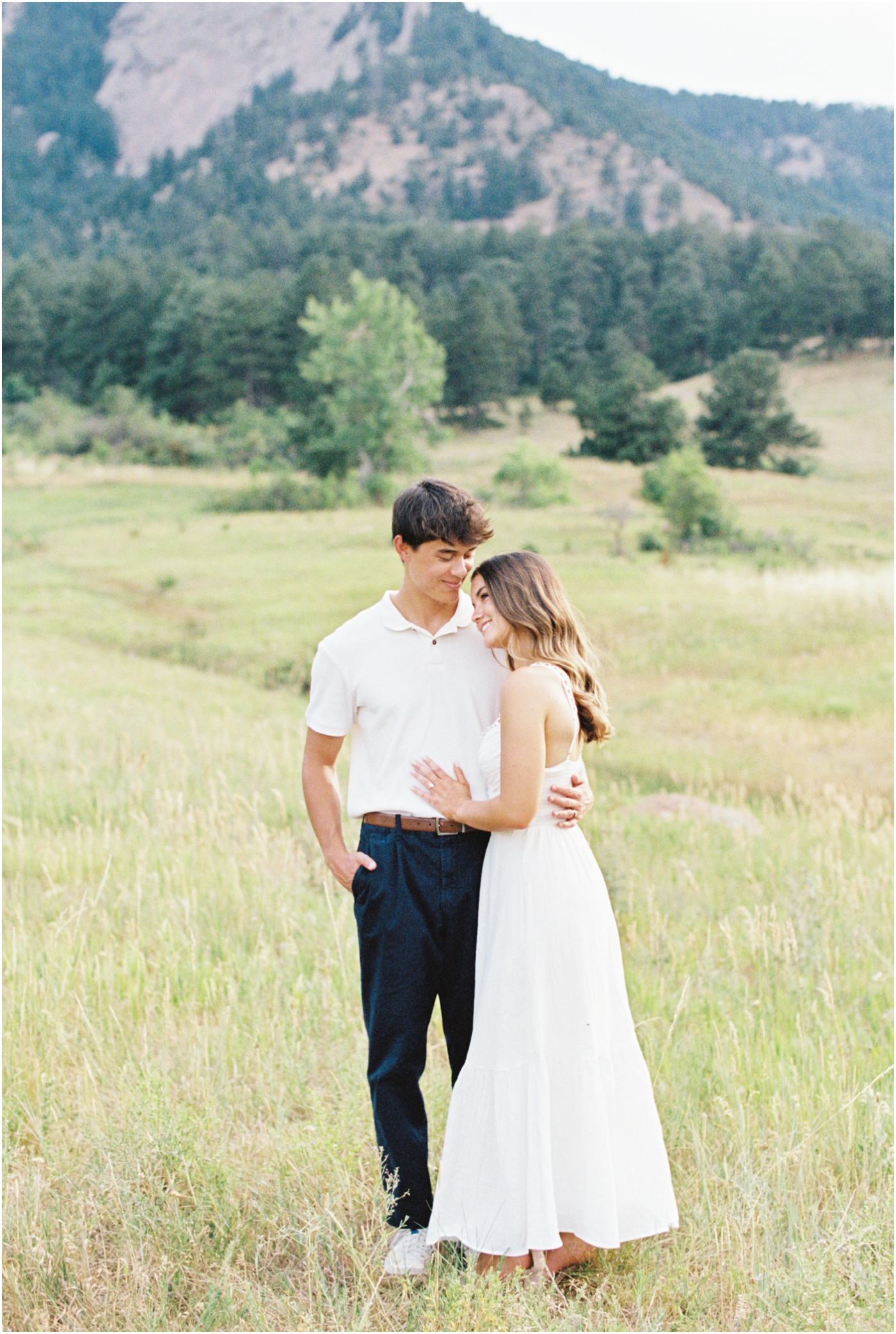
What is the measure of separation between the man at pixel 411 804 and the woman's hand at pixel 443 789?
0.04 m

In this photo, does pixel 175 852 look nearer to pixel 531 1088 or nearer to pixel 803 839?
pixel 531 1088

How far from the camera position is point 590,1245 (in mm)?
2949

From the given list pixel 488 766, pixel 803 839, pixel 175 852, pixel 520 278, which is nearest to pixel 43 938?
pixel 175 852

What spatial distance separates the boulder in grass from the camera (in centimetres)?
838

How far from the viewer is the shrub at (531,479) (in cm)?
3966

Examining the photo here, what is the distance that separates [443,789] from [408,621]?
1.66ft

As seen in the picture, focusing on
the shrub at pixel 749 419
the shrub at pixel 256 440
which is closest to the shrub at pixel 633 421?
the shrub at pixel 749 419

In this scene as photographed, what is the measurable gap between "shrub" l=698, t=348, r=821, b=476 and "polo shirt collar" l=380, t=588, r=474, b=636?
166 ft

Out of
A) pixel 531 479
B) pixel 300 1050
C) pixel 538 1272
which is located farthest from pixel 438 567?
pixel 531 479

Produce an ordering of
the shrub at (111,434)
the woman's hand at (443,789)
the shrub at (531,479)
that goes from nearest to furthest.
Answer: the woman's hand at (443,789) → the shrub at (531,479) → the shrub at (111,434)

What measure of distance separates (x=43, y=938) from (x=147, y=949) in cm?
55

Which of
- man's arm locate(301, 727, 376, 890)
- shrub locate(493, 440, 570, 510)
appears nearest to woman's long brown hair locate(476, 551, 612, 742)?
man's arm locate(301, 727, 376, 890)

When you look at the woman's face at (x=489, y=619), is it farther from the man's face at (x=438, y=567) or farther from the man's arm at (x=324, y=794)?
the man's arm at (x=324, y=794)

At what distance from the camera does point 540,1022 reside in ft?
9.30
